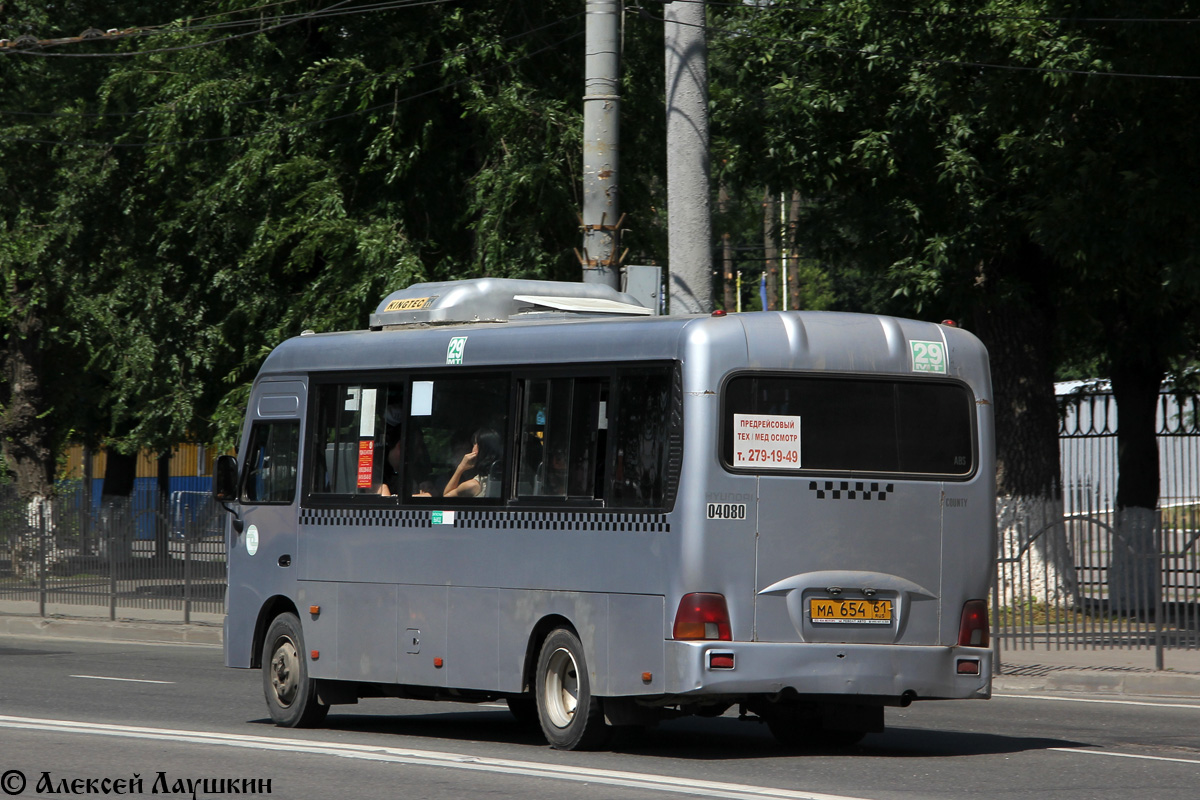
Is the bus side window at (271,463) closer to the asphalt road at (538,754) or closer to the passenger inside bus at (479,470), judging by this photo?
the asphalt road at (538,754)

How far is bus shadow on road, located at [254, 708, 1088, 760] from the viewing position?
10695 mm

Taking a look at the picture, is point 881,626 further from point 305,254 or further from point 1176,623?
point 305,254

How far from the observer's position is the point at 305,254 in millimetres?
21703

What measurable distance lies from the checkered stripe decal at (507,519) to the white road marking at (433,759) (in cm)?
144

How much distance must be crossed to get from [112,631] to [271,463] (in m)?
11.4

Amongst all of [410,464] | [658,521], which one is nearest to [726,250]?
[410,464]

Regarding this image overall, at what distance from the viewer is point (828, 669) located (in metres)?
9.99

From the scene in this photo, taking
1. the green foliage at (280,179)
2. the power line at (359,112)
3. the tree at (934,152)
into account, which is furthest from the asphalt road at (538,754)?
the power line at (359,112)

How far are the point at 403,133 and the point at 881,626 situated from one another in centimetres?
1374

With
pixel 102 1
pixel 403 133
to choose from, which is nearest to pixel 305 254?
pixel 403 133

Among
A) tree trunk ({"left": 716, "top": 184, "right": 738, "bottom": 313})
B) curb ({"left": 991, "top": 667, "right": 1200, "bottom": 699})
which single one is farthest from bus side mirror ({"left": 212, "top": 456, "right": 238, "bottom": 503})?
curb ({"left": 991, "top": 667, "right": 1200, "bottom": 699})

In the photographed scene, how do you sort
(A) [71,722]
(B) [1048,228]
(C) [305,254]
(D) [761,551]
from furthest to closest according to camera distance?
(C) [305,254], (B) [1048,228], (A) [71,722], (D) [761,551]

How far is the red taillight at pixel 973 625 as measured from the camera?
10.5 m

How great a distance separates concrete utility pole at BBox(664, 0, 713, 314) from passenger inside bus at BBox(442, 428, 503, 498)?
4.72 m
